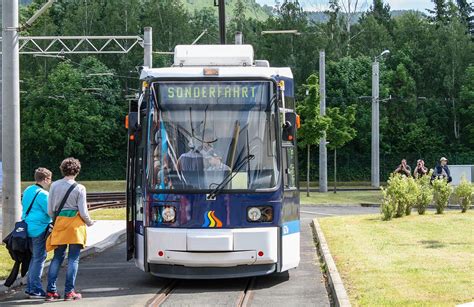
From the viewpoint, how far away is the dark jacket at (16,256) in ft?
41.2

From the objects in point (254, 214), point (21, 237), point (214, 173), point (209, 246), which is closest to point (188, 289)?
point (209, 246)

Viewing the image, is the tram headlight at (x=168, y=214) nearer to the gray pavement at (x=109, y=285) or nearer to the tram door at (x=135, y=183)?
the tram door at (x=135, y=183)

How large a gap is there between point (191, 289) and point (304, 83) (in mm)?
52935

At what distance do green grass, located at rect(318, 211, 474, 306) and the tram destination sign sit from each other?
9.49 feet

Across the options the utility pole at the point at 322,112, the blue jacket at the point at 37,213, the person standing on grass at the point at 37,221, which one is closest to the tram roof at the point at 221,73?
the person standing on grass at the point at 37,221

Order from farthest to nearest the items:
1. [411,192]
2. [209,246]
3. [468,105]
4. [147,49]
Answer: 1. [468,105]
2. [147,49]
3. [411,192]
4. [209,246]

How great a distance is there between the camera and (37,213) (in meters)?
12.4

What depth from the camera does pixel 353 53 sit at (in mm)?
74562

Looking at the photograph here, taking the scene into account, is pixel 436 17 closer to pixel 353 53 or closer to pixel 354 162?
pixel 353 53

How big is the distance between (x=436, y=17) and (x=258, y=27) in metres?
19.1

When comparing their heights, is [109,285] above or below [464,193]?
below

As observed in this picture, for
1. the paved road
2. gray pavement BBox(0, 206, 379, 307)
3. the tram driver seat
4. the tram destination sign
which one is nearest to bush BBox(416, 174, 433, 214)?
gray pavement BBox(0, 206, 379, 307)

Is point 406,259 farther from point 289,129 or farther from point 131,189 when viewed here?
point 131,189

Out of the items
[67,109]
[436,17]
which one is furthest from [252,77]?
[436,17]
